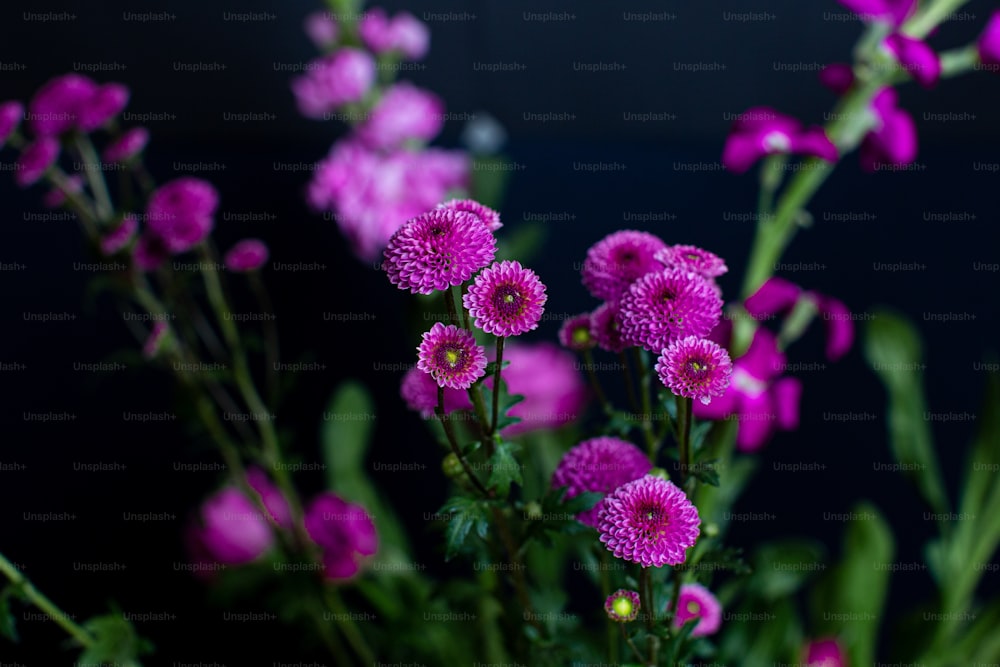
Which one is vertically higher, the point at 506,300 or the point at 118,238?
the point at 118,238

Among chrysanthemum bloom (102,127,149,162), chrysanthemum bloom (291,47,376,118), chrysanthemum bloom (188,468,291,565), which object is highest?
chrysanthemum bloom (291,47,376,118)

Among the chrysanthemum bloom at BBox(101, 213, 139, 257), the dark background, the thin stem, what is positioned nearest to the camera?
the thin stem

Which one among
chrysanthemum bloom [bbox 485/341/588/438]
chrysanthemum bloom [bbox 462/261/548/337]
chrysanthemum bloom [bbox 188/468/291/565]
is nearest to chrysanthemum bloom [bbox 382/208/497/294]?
chrysanthemum bloom [bbox 462/261/548/337]

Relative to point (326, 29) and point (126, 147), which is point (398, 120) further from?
point (126, 147)

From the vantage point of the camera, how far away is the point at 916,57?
438mm

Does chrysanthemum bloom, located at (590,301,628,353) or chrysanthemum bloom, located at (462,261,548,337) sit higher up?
chrysanthemum bloom, located at (590,301,628,353)

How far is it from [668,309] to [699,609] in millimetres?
146

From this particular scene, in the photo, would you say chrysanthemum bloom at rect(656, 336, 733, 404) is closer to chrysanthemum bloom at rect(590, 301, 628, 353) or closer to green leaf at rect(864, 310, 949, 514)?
chrysanthemum bloom at rect(590, 301, 628, 353)

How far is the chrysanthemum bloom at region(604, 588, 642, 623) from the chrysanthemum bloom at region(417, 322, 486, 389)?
3.9 inches

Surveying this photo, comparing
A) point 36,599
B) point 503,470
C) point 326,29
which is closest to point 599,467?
point 503,470

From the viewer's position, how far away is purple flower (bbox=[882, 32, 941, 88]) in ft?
1.44

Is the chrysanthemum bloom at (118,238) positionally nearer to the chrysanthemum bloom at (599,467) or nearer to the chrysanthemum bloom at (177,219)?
the chrysanthemum bloom at (177,219)

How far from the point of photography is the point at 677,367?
0.29 metres

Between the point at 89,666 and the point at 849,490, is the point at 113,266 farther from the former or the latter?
the point at 849,490
